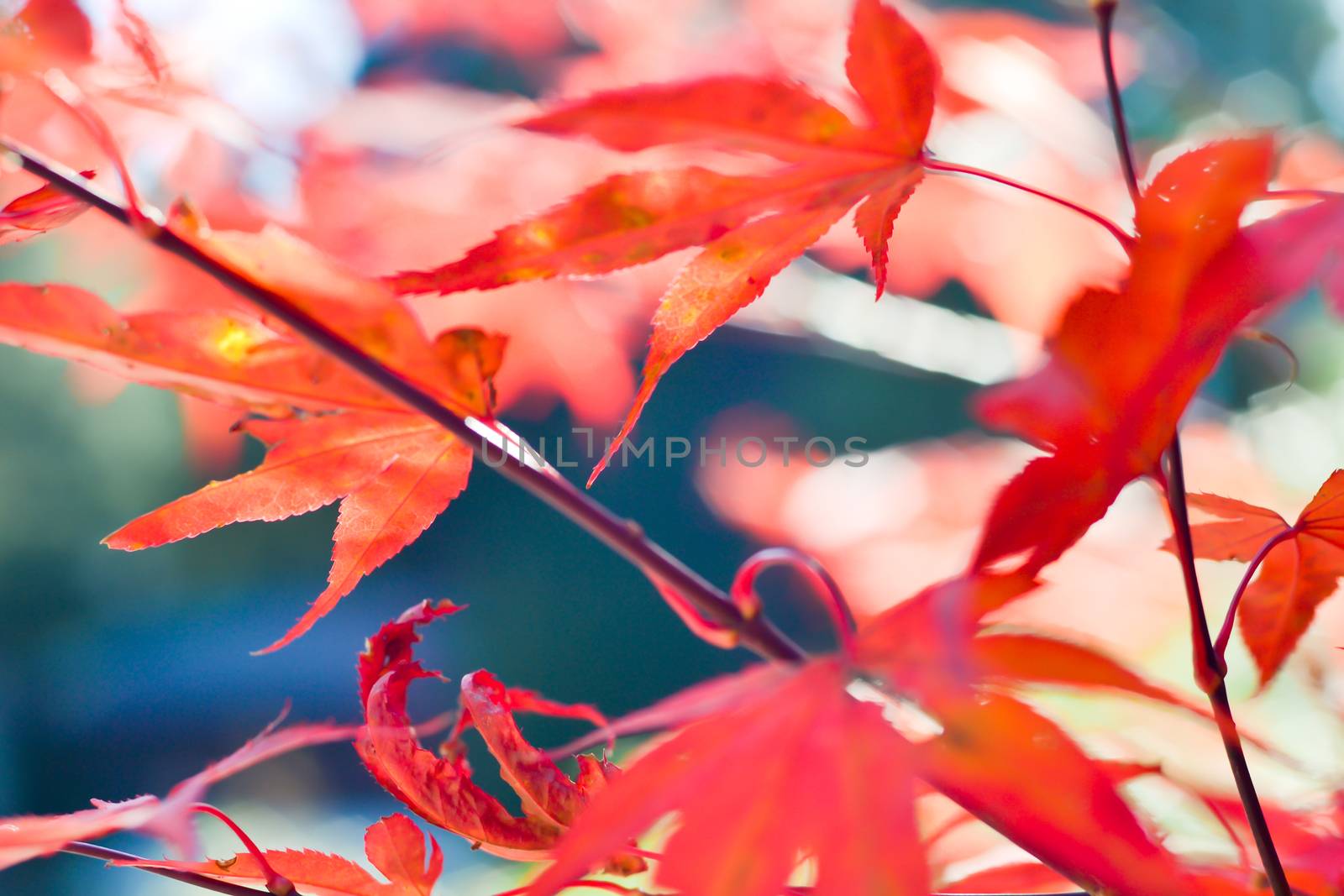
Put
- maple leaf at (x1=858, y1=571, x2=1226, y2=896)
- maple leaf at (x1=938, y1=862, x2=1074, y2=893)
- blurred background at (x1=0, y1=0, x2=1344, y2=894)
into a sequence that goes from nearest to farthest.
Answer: maple leaf at (x1=858, y1=571, x2=1226, y2=896), maple leaf at (x1=938, y1=862, x2=1074, y2=893), blurred background at (x1=0, y1=0, x2=1344, y2=894)

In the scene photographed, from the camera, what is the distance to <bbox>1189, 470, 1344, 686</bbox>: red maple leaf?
0.79ft

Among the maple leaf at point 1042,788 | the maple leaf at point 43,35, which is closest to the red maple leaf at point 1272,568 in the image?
the maple leaf at point 1042,788

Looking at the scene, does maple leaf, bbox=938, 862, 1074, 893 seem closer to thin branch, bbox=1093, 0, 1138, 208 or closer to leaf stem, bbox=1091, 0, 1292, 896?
leaf stem, bbox=1091, 0, 1292, 896

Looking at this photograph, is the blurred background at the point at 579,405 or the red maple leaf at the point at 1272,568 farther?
the blurred background at the point at 579,405

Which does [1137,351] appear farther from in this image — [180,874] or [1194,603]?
[180,874]

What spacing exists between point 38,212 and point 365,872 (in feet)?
0.59

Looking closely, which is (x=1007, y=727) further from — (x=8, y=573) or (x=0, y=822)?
(x=8, y=573)

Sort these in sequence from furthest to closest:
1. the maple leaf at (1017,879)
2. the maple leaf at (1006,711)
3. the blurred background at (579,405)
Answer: the blurred background at (579,405) → the maple leaf at (1017,879) → the maple leaf at (1006,711)

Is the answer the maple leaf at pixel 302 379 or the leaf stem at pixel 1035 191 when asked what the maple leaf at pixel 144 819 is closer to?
the maple leaf at pixel 302 379

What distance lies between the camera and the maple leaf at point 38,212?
0.18 meters

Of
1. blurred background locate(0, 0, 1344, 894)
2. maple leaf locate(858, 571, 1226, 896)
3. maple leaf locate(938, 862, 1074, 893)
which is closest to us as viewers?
maple leaf locate(858, 571, 1226, 896)

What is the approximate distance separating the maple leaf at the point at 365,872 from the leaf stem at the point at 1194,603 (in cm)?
19

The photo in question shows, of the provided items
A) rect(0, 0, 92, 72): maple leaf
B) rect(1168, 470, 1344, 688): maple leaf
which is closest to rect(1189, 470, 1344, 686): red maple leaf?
rect(1168, 470, 1344, 688): maple leaf

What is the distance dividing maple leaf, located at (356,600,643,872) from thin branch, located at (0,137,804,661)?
0.24 feet
